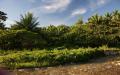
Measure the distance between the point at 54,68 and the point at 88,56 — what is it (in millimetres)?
3612

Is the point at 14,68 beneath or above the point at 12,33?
beneath

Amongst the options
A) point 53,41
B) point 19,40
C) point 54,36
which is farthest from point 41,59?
point 54,36

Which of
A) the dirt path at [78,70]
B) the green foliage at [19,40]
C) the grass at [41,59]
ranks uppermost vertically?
the green foliage at [19,40]

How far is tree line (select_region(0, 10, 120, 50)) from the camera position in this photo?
21.7 meters

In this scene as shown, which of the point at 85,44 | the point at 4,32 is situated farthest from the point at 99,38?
the point at 4,32

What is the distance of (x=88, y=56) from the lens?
1797 centimetres

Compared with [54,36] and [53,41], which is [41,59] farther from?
[54,36]

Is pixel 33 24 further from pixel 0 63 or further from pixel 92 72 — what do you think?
pixel 92 72

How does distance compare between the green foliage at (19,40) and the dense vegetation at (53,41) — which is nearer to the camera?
the dense vegetation at (53,41)

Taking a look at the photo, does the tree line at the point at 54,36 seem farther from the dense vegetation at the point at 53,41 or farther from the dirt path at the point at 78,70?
the dirt path at the point at 78,70

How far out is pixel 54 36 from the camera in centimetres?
2464

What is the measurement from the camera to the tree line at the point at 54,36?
21.7 metres

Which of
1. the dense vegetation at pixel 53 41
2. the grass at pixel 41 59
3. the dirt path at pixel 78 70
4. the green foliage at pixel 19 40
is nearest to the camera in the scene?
the dirt path at pixel 78 70

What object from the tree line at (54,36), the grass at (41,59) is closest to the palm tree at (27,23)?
the tree line at (54,36)
